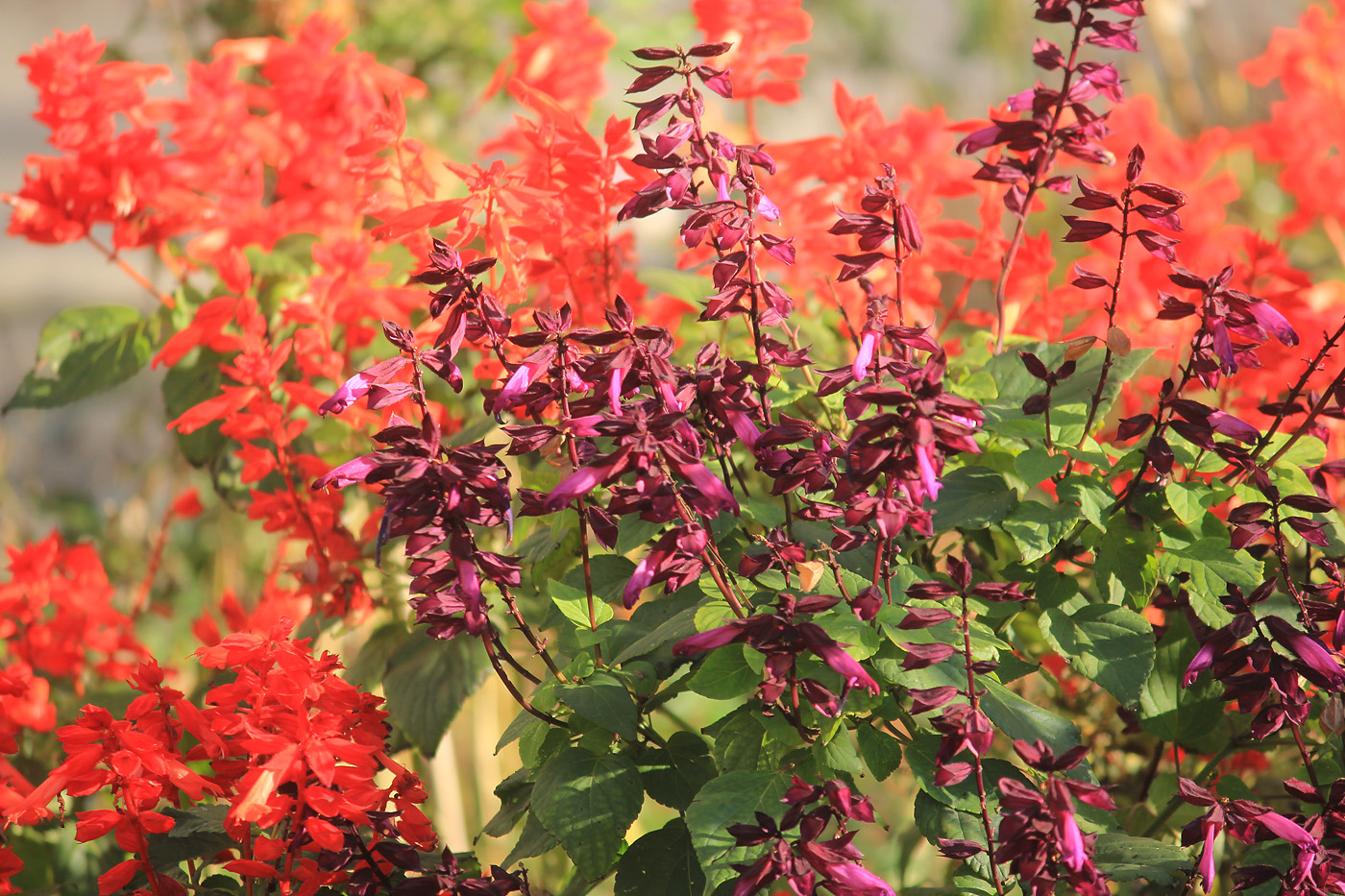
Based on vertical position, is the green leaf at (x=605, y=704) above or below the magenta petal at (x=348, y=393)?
below

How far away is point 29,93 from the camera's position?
4.32 m

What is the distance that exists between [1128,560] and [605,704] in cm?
44

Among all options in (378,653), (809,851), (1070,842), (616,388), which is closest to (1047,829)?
(1070,842)

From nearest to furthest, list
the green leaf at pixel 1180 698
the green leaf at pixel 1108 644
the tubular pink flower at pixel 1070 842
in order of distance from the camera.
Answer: the tubular pink flower at pixel 1070 842, the green leaf at pixel 1108 644, the green leaf at pixel 1180 698

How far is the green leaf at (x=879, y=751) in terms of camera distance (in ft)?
2.49

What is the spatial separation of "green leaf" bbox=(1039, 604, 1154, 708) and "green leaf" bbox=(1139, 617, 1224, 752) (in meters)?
0.13

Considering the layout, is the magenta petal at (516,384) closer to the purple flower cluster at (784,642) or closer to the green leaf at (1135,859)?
the purple flower cluster at (784,642)

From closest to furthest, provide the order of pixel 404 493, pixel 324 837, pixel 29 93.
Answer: pixel 404 493 < pixel 324 837 < pixel 29 93

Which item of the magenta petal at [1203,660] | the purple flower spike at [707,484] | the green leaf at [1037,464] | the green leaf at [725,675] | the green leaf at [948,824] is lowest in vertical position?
the green leaf at [948,824]

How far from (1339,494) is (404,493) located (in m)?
1.18

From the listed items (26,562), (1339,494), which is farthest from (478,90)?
(1339,494)

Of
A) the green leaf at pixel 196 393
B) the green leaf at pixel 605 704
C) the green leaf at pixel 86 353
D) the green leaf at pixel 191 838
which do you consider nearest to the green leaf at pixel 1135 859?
the green leaf at pixel 605 704

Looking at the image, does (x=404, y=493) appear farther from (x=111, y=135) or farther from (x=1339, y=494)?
(x=1339, y=494)

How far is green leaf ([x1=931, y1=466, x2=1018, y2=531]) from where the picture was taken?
835mm
